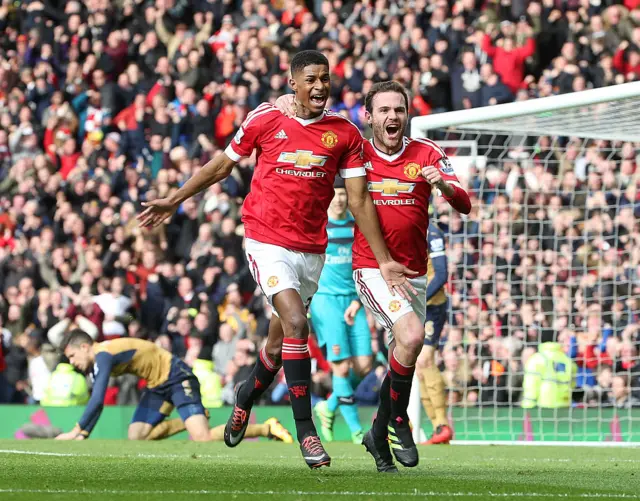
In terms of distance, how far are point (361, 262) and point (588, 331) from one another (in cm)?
612

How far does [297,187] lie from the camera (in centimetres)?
705

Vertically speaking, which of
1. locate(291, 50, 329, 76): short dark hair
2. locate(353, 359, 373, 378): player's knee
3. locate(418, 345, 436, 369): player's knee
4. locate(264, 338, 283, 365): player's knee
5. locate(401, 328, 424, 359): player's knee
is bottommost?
locate(353, 359, 373, 378): player's knee

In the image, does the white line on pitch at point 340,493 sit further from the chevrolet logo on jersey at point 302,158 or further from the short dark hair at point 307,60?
the short dark hair at point 307,60

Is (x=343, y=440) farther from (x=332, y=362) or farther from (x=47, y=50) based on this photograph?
(x=47, y=50)

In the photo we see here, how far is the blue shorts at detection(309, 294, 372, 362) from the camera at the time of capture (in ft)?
38.0

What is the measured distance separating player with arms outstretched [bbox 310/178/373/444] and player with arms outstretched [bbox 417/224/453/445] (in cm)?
62

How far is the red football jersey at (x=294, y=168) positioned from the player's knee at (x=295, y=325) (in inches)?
17.4

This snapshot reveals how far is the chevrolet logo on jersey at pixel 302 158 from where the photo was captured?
705 centimetres

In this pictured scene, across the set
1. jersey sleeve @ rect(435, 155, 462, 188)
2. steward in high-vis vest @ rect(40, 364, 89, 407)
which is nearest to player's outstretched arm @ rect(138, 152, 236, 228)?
jersey sleeve @ rect(435, 155, 462, 188)

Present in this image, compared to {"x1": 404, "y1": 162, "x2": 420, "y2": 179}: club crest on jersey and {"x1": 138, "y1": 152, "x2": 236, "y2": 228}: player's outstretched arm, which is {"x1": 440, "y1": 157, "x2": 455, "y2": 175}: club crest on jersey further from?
{"x1": 138, "y1": 152, "x2": 236, "y2": 228}: player's outstretched arm

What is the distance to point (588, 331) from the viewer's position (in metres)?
12.9

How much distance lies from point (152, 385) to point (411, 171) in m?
5.44

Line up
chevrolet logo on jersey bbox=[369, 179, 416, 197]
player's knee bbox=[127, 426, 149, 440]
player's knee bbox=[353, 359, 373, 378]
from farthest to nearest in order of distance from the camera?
player's knee bbox=[127, 426, 149, 440] < player's knee bbox=[353, 359, 373, 378] < chevrolet logo on jersey bbox=[369, 179, 416, 197]

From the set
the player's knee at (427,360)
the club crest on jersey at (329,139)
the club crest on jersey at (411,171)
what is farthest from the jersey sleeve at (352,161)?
the player's knee at (427,360)
